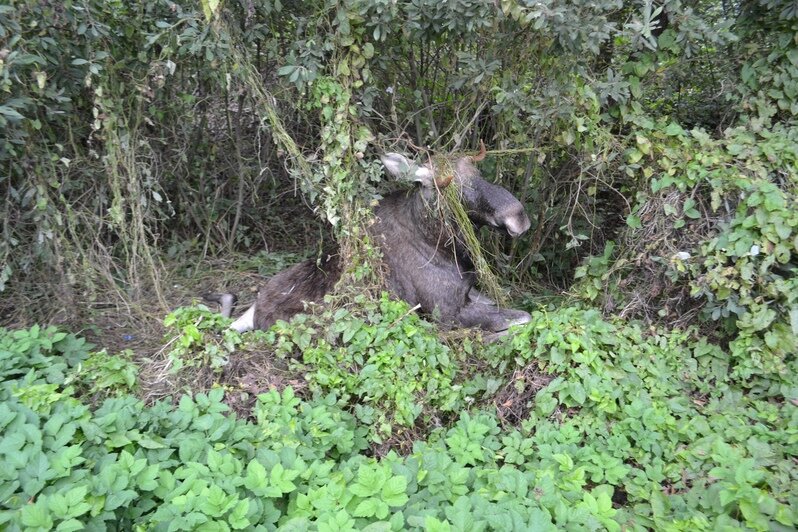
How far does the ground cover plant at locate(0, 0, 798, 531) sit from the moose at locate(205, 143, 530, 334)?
239 millimetres

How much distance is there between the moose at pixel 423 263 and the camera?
4523 mm

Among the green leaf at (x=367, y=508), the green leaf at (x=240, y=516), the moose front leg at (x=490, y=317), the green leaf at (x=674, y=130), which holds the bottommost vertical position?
the moose front leg at (x=490, y=317)

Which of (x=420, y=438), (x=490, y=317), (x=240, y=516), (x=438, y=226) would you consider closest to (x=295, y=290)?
(x=438, y=226)

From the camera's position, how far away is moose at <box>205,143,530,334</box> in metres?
4.52

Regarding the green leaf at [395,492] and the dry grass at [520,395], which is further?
the dry grass at [520,395]

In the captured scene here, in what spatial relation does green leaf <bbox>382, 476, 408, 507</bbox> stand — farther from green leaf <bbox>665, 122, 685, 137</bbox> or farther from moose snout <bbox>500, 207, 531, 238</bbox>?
green leaf <bbox>665, 122, 685, 137</bbox>

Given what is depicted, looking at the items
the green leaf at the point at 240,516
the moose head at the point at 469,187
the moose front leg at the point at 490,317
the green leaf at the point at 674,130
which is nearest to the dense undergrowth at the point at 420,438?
the green leaf at the point at 240,516

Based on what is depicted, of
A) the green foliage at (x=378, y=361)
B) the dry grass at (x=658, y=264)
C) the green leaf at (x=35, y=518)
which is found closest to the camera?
the green leaf at (x=35, y=518)

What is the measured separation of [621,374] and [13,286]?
460 centimetres

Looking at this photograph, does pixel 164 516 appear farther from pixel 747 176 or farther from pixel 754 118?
pixel 754 118

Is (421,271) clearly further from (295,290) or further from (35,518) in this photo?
(35,518)

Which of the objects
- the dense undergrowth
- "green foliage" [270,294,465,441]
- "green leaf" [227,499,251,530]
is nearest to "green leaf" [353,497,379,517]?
the dense undergrowth

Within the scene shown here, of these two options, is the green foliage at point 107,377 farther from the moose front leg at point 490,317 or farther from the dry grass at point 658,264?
the dry grass at point 658,264

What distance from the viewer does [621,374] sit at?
11.6 ft
